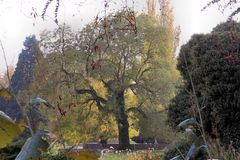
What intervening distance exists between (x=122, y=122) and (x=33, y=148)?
22.8 meters

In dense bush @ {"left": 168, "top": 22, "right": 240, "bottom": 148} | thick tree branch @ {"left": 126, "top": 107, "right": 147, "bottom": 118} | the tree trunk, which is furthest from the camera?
thick tree branch @ {"left": 126, "top": 107, "right": 147, "bottom": 118}

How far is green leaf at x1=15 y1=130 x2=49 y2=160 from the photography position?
836mm

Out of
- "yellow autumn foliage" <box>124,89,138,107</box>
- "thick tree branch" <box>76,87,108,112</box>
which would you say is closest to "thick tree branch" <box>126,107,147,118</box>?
"yellow autumn foliage" <box>124,89,138,107</box>

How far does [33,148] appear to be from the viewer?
2.79 ft

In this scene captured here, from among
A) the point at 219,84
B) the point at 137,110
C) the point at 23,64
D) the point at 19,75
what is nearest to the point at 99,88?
the point at 137,110

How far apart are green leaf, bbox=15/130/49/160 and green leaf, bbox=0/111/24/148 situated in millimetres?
49

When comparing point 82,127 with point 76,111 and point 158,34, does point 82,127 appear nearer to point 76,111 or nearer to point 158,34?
point 76,111

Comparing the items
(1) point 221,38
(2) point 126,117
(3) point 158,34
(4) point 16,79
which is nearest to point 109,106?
(2) point 126,117

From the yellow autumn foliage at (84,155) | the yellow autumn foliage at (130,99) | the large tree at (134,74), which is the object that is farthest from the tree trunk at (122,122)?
the yellow autumn foliage at (84,155)

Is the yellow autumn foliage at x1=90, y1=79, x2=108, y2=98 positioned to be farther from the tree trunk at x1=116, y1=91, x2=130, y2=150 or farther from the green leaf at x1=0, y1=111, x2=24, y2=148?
the green leaf at x1=0, y1=111, x2=24, y2=148

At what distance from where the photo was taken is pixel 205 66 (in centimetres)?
916

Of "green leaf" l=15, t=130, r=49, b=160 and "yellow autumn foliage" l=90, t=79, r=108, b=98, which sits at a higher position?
"yellow autumn foliage" l=90, t=79, r=108, b=98

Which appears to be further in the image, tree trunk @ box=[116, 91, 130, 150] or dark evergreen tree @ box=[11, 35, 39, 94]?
dark evergreen tree @ box=[11, 35, 39, 94]

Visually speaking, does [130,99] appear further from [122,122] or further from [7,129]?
[7,129]
